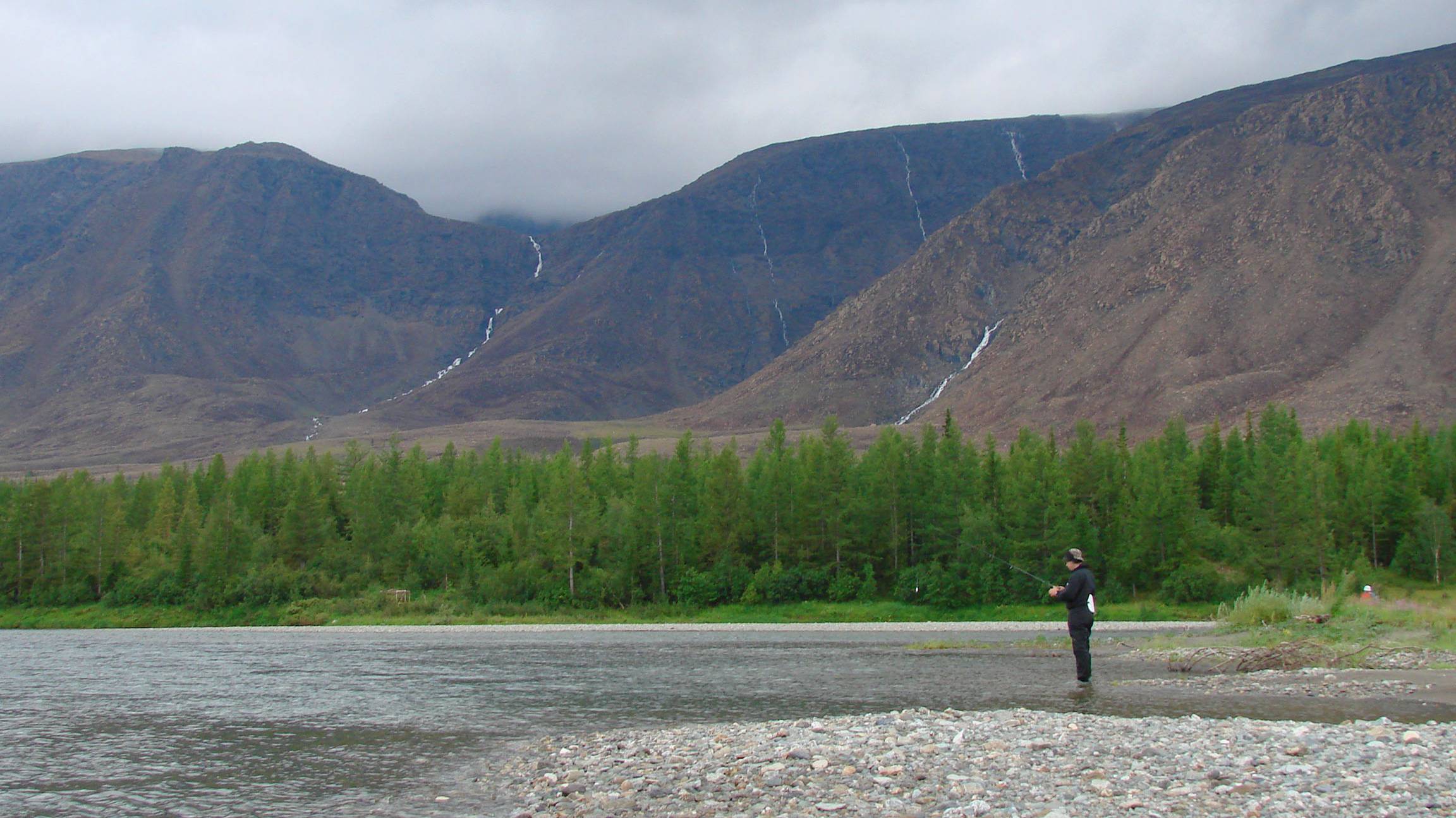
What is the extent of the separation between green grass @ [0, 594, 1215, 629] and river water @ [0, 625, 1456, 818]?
1509 centimetres

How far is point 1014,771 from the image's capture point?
48.3 ft

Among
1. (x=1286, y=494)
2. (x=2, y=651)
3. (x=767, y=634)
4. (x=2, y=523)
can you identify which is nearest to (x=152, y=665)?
(x=2, y=651)

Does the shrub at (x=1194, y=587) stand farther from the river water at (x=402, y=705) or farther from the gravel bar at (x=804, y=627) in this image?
the river water at (x=402, y=705)

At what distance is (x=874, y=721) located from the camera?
19234mm

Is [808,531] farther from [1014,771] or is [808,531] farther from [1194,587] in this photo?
[1014,771]

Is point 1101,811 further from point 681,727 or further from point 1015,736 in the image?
point 681,727

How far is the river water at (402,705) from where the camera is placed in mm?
18000

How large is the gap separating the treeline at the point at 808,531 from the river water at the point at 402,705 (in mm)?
20364

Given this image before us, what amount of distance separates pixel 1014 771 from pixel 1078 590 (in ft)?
24.8

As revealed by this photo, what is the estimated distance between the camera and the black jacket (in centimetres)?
2162

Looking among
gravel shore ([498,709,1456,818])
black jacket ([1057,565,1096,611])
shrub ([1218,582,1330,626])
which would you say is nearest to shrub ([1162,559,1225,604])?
shrub ([1218,582,1330,626])

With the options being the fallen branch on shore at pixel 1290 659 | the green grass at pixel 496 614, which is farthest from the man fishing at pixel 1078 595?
the green grass at pixel 496 614

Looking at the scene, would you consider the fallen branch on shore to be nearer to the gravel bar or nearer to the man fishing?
the man fishing

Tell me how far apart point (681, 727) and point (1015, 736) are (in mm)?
6912
